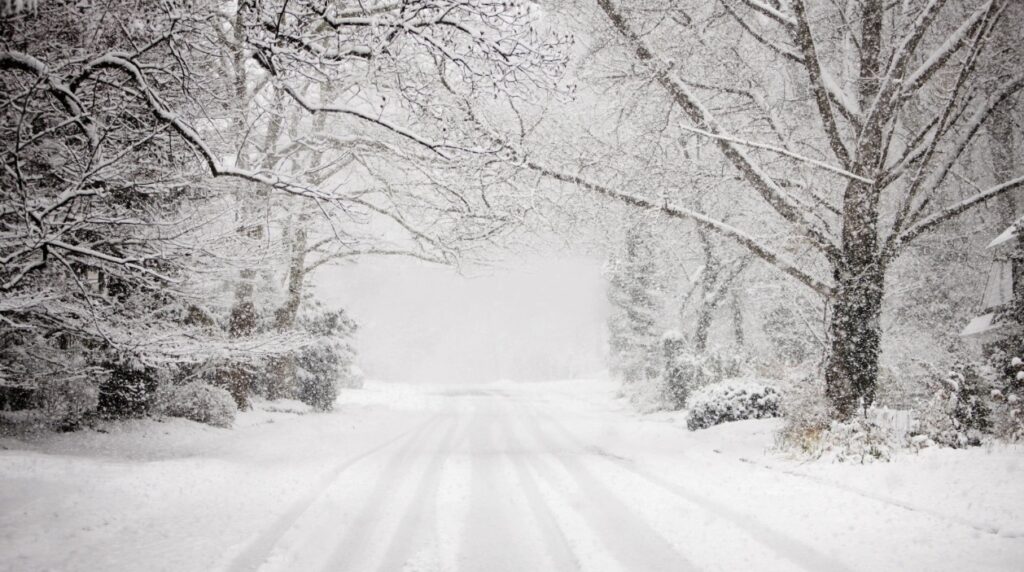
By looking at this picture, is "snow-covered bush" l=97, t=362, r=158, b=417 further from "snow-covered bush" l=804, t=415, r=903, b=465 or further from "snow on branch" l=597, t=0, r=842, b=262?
"snow-covered bush" l=804, t=415, r=903, b=465

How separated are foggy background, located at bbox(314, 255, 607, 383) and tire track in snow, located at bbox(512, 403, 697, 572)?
4667 centimetres

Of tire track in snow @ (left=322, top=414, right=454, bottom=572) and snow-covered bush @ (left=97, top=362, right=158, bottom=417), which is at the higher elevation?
snow-covered bush @ (left=97, top=362, right=158, bottom=417)

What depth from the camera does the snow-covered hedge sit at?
12.2m

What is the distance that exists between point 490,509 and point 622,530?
1.47 m

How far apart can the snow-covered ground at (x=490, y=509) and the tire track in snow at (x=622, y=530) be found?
0.02m

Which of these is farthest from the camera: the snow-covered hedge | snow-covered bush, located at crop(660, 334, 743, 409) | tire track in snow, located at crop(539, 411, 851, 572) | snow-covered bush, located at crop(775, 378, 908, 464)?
snow-covered bush, located at crop(660, 334, 743, 409)

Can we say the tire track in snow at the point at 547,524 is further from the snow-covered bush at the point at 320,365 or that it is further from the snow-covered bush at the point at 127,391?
the snow-covered bush at the point at 320,365

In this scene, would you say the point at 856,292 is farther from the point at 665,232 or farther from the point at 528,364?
the point at 528,364

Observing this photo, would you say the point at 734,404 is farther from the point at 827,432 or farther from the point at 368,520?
the point at 368,520

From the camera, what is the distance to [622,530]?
15.8 ft

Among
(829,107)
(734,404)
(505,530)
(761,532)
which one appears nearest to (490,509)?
(505,530)

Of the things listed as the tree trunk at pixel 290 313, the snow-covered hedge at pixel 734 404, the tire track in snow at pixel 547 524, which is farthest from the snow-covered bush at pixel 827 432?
the tree trunk at pixel 290 313

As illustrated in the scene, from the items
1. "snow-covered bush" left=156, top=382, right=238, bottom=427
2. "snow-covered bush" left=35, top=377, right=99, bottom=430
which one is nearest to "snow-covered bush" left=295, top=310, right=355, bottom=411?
"snow-covered bush" left=156, top=382, right=238, bottom=427

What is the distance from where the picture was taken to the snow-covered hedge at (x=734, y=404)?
40.1 feet
